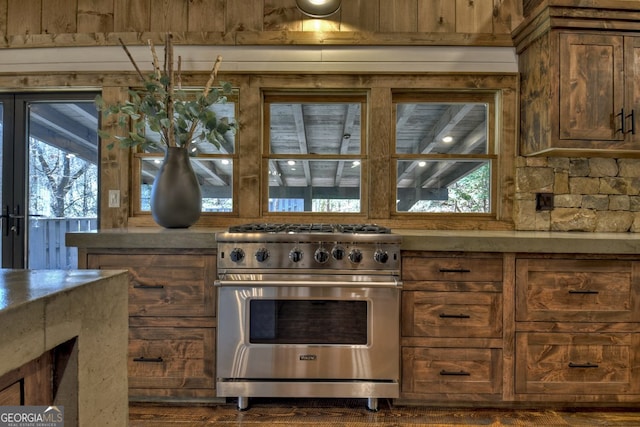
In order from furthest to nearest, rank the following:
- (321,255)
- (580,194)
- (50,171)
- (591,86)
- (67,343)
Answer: (50,171), (580,194), (591,86), (321,255), (67,343)

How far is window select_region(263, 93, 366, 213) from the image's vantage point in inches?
103

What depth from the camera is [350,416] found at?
1.92 metres

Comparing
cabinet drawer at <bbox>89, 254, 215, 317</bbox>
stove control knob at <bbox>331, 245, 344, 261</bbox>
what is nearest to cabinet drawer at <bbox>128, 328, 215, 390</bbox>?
cabinet drawer at <bbox>89, 254, 215, 317</bbox>

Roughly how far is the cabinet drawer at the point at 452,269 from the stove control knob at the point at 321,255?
0.40 m

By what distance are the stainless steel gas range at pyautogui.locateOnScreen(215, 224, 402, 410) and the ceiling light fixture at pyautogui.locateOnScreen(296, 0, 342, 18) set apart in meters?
1.53

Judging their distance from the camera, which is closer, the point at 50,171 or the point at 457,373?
the point at 457,373

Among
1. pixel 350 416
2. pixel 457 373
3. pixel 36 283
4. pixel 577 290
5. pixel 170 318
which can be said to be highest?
pixel 36 283

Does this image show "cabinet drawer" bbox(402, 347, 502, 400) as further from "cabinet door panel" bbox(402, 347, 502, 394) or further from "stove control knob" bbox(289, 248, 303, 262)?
"stove control knob" bbox(289, 248, 303, 262)

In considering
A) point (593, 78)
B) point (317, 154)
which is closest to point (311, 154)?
point (317, 154)

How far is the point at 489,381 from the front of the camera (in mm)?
1952

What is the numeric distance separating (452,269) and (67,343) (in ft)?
5.51

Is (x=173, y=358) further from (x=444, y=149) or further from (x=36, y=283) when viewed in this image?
(x=444, y=149)

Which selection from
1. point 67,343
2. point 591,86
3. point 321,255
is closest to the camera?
point 67,343

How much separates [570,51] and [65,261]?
350 centimetres
